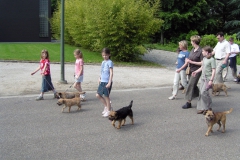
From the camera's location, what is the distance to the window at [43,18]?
38344 mm

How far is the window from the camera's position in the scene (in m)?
38.3

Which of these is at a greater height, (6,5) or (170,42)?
(6,5)

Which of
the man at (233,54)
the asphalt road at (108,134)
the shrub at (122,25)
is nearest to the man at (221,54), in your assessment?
the asphalt road at (108,134)

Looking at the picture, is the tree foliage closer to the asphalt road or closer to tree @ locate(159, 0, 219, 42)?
tree @ locate(159, 0, 219, 42)

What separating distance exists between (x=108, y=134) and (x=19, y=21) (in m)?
34.0

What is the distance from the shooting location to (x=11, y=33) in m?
37.0

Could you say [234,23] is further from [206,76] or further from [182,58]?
[206,76]

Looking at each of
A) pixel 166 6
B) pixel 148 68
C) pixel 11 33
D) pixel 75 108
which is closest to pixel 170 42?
pixel 166 6

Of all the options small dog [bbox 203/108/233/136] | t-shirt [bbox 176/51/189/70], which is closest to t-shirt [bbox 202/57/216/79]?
t-shirt [bbox 176/51/189/70]

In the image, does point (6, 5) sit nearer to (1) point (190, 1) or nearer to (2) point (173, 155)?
(1) point (190, 1)

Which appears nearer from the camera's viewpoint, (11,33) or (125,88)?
(125,88)

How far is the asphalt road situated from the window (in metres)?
31.1

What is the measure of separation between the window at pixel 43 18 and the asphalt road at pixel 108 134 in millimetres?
31145

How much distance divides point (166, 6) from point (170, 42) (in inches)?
159
